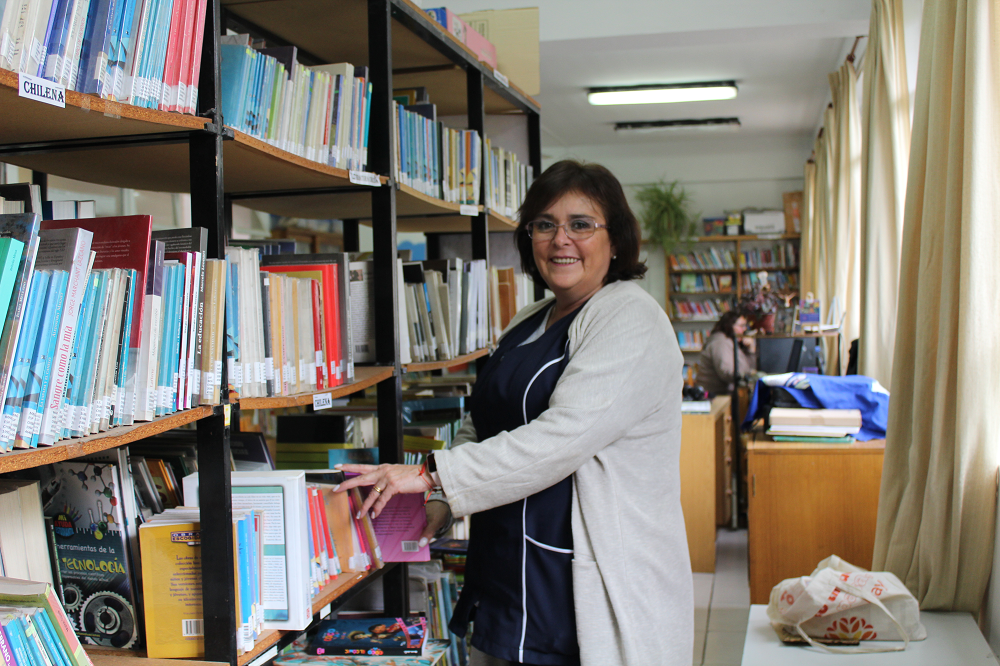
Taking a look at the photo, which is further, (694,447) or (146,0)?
(694,447)

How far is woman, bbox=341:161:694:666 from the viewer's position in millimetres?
1430

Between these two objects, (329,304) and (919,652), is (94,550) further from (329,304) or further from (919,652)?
(919,652)

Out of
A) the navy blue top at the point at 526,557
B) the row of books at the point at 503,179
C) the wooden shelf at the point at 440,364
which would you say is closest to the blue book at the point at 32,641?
the navy blue top at the point at 526,557

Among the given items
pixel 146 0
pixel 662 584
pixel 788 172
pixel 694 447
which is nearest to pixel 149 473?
pixel 146 0

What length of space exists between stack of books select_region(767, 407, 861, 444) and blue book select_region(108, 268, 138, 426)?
278 cm

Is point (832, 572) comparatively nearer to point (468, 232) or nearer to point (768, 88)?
point (468, 232)

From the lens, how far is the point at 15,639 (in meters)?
1.04

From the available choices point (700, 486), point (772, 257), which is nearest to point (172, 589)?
point (700, 486)

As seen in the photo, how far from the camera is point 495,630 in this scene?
155 centimetres

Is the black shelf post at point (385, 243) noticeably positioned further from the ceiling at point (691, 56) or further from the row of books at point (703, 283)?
the row of books at point (703, 283)

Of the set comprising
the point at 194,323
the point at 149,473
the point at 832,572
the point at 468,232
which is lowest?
the point at 832,572

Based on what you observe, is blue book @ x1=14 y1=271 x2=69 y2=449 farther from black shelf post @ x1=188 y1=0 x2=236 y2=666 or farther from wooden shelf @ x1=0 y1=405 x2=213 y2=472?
black shelf post @ x1=188 y1=0 x2=236 y2=666

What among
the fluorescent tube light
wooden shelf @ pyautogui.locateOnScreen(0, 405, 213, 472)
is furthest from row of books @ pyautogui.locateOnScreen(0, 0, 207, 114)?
the fluorescent tube light

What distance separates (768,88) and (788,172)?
2.88m
